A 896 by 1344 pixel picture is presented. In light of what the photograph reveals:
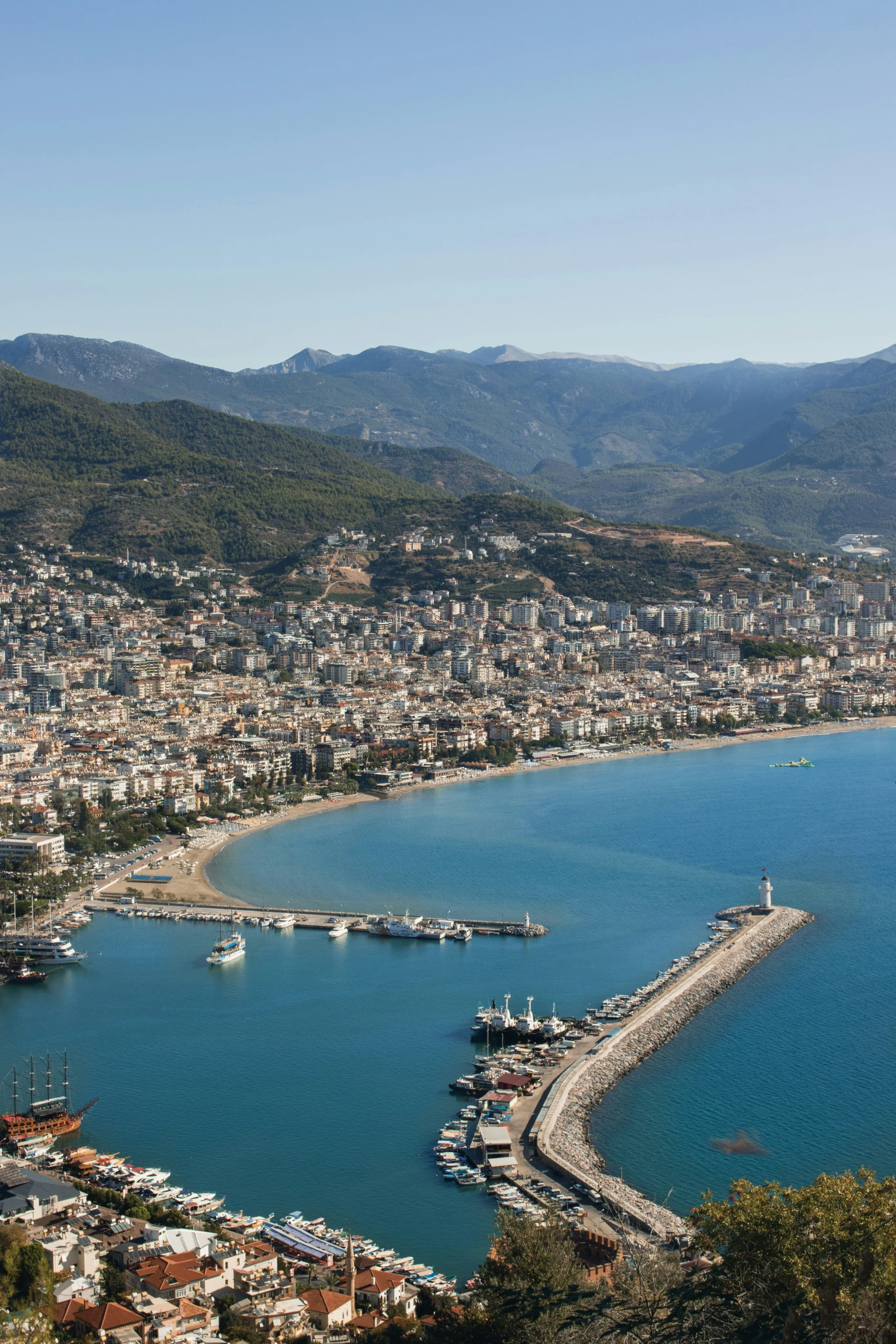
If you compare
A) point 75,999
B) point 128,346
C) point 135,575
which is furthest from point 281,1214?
point 128,346

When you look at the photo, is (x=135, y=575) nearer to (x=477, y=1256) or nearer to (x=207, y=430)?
(x=207, y=430)

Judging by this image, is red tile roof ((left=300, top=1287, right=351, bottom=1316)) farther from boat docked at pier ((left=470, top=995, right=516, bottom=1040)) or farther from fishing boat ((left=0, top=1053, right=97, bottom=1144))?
boat docked at pier ((left=470, top=995, right=516, bottom=1040))

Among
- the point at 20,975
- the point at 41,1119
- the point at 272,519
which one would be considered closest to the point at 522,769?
the point at 20,975

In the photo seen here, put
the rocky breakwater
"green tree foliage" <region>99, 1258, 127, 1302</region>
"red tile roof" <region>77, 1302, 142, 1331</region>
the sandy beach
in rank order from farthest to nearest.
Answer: the sandy beach < the rocky breakwater < "green tree foliage" <region>99, 1258, 127, 1302</region> < "red tile roof" <region>77, 1302, 142, 1331</region>

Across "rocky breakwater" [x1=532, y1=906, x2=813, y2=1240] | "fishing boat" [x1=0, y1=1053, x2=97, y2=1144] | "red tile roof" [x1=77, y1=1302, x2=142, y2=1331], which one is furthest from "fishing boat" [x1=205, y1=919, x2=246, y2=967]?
"red tile roof" [x1=77, y1=1302, x2=142, y2=1331]

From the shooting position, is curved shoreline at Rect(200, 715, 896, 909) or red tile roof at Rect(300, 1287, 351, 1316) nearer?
red tile roof at Rect(300, 1287, 351, 1316)

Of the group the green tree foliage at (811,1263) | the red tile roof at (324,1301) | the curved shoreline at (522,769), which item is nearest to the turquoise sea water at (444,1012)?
the curved shoreline at (522,769)
